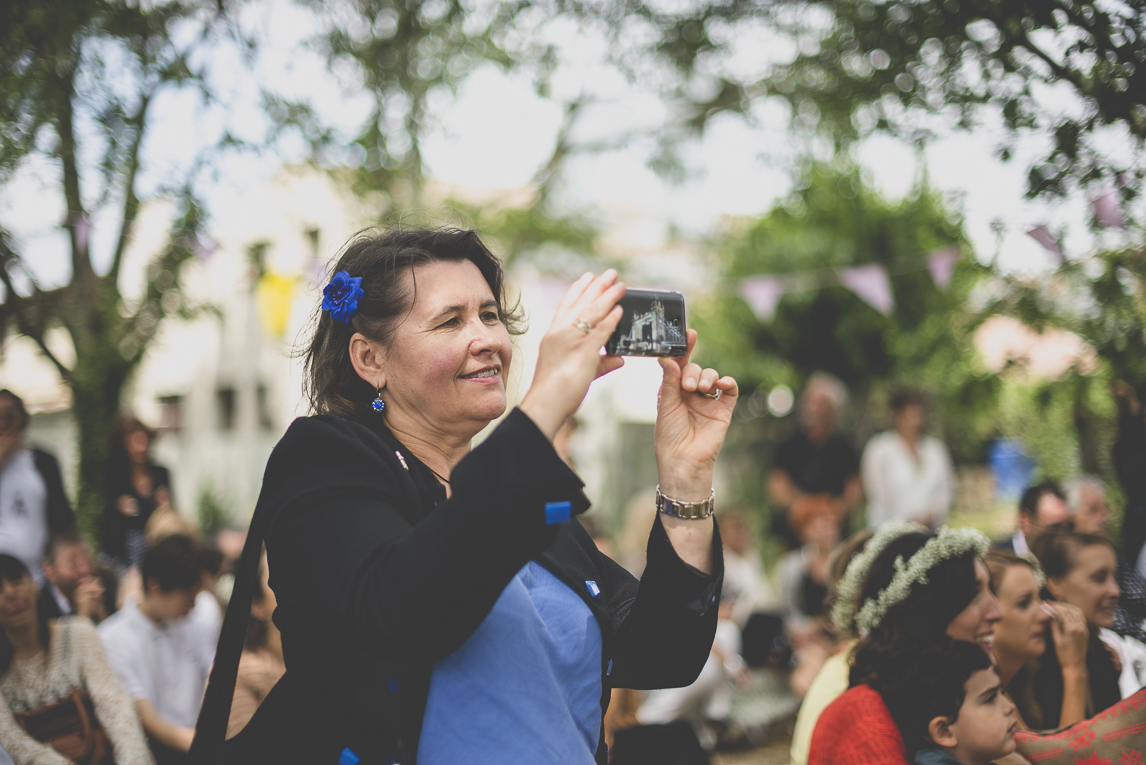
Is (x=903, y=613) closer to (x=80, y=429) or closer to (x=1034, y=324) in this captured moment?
(x=1034, y=324)

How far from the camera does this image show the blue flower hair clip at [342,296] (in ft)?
5.45

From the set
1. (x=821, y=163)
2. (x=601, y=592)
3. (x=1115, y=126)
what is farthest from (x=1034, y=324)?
(x=821, y=163)

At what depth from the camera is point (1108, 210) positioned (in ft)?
10.6

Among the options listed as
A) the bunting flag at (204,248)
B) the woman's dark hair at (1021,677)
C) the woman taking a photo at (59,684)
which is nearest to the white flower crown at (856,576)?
the woman's dark hair at (1021,677)

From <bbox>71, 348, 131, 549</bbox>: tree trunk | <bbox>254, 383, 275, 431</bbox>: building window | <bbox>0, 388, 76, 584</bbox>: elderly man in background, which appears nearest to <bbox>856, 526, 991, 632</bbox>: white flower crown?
<bbox>0, 388, 76, 584</bbox>: elderly man in background

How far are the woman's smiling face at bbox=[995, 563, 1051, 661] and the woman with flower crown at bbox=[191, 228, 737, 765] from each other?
1.82 m

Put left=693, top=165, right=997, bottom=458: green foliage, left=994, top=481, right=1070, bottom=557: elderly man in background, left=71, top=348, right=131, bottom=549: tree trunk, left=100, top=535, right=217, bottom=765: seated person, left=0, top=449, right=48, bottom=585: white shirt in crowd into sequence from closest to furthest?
left=100, top=535, right=217, bottom=765: seated person → left=0, top=449, right=48, bottom=585: white shirt in crowd → left=994, top=481, right=1070, bottom=557: elderly man in background → left=71, top=348, right=131, bottom=549: tree trunk → left=693, top=165, right=997, bottom=458: green foliage

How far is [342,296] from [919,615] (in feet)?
6.48

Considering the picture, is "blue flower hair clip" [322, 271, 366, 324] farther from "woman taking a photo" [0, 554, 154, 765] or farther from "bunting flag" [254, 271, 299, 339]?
"bunting flag" [254, 271, 299, 339]

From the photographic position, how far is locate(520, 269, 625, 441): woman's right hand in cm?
129

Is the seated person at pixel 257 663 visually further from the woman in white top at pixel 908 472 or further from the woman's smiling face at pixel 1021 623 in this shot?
the woman in white top at pixel 908 472

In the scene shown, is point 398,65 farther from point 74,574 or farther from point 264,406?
point 264,406

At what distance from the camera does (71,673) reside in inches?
131

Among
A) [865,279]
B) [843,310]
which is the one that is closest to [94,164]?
[865,279]
